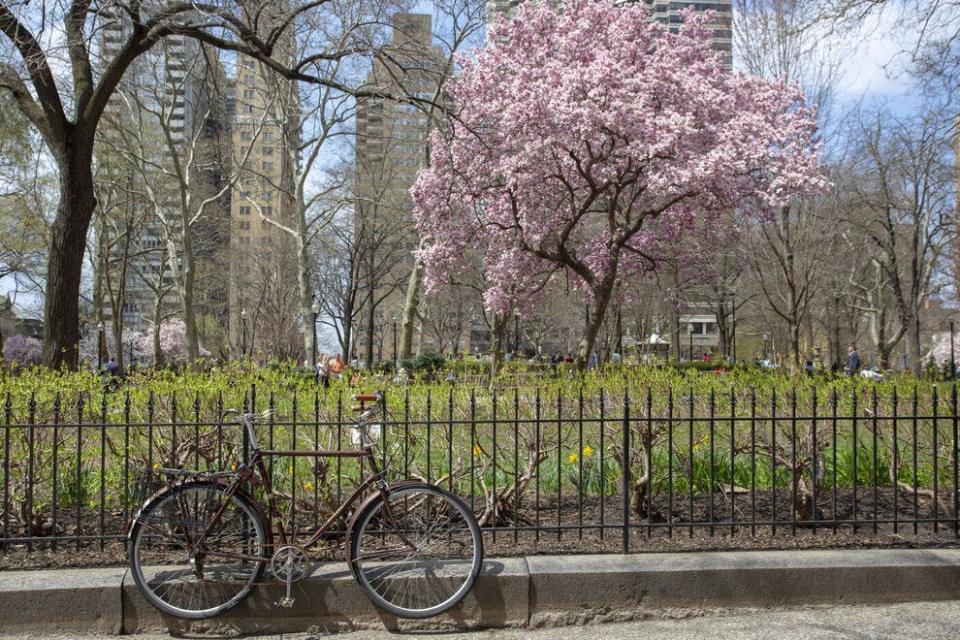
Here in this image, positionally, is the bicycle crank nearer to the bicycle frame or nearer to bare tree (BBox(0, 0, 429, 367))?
the bicycle frame

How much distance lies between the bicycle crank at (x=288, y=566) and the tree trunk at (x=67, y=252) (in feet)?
28.3

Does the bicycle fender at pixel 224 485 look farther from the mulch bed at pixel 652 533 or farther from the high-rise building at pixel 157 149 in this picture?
the high-rise building at pixel 157 149

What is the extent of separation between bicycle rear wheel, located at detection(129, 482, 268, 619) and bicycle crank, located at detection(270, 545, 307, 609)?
0.27 ft

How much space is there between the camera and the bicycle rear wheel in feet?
14.0

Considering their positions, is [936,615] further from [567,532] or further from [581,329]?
[581,329]

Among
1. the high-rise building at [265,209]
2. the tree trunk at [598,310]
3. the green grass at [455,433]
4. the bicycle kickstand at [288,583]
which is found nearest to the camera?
the bicycle kickstand at [288,583]

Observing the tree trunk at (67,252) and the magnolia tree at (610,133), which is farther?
the magnolia tree at (610,133)

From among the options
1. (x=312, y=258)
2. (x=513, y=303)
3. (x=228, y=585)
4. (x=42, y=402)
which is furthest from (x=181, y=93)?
(x=228, y=585)

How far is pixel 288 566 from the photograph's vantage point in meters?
4.25

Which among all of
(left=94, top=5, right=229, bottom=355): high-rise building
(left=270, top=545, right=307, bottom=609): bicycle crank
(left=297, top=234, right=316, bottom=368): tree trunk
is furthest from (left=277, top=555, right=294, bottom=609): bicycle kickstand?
(left=297, top=234, right=316, bottom=368): tree trunk

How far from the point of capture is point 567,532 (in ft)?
17.6

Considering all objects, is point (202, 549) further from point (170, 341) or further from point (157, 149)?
point (170, 341)

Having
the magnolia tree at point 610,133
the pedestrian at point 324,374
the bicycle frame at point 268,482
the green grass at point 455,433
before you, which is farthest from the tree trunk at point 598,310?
the bicycle frame at point 268,482

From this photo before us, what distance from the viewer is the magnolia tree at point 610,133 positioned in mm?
17156
